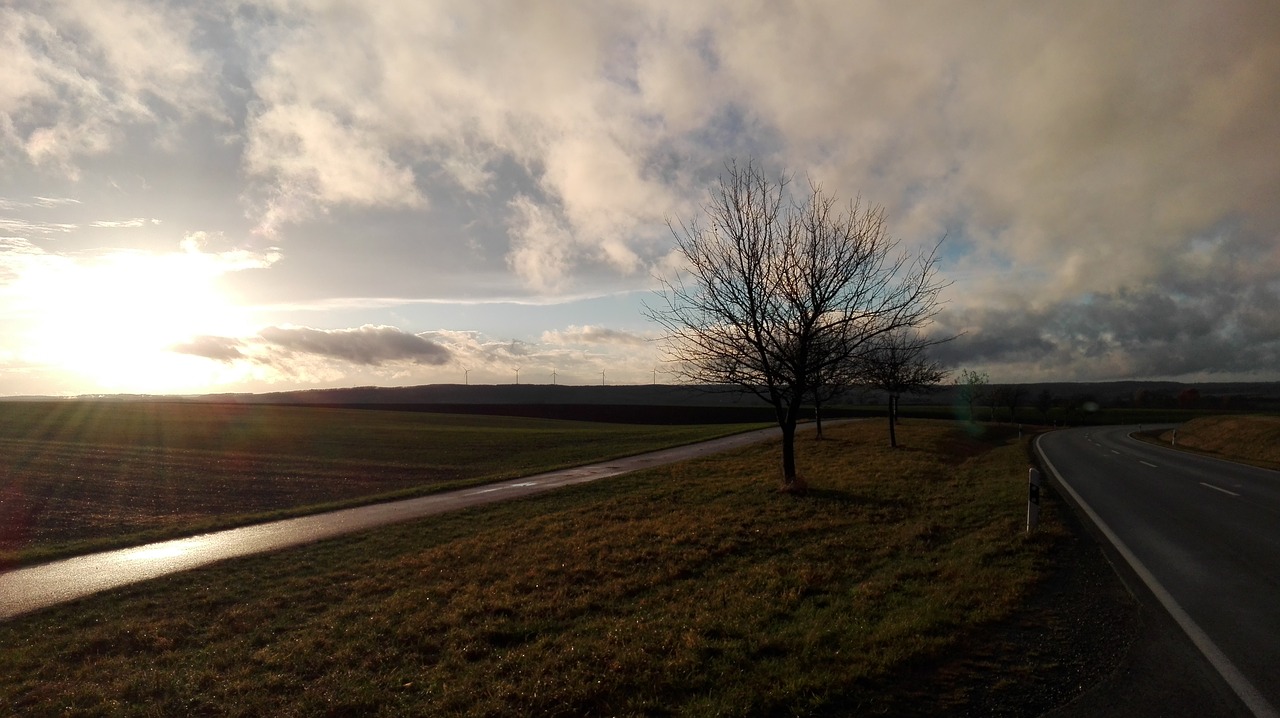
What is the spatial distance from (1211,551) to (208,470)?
89.5ft

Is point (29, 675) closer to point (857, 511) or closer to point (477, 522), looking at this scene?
point (477, 522)

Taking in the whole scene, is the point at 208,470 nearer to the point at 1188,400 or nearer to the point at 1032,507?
the point at 1032,507

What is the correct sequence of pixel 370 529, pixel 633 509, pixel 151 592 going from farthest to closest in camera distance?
pixel 633 509 < pixel 370 529 < pixel 151 592

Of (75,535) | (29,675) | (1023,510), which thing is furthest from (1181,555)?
(75,535)

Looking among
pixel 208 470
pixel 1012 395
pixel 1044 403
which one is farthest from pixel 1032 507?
pixel 1044 403

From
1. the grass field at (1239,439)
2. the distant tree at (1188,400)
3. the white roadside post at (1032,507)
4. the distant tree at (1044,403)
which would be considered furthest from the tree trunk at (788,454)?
the distant tree at (1188,400)

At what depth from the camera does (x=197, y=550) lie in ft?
39.3

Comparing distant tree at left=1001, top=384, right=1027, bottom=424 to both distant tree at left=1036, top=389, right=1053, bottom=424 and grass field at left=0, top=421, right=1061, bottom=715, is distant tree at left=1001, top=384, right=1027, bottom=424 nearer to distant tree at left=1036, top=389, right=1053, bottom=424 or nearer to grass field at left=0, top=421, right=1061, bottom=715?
distant tree at left=1036, top=389, right=1053, bottom=424

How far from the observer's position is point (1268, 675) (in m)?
5.14

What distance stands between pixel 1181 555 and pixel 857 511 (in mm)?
4919

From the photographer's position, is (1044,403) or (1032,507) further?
(1044,403)

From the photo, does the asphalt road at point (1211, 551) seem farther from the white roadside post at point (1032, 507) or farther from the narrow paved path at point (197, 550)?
the narrow paved path at point (197, 550)

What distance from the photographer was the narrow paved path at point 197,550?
367 inches

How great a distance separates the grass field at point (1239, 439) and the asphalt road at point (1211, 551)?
11.1 m
